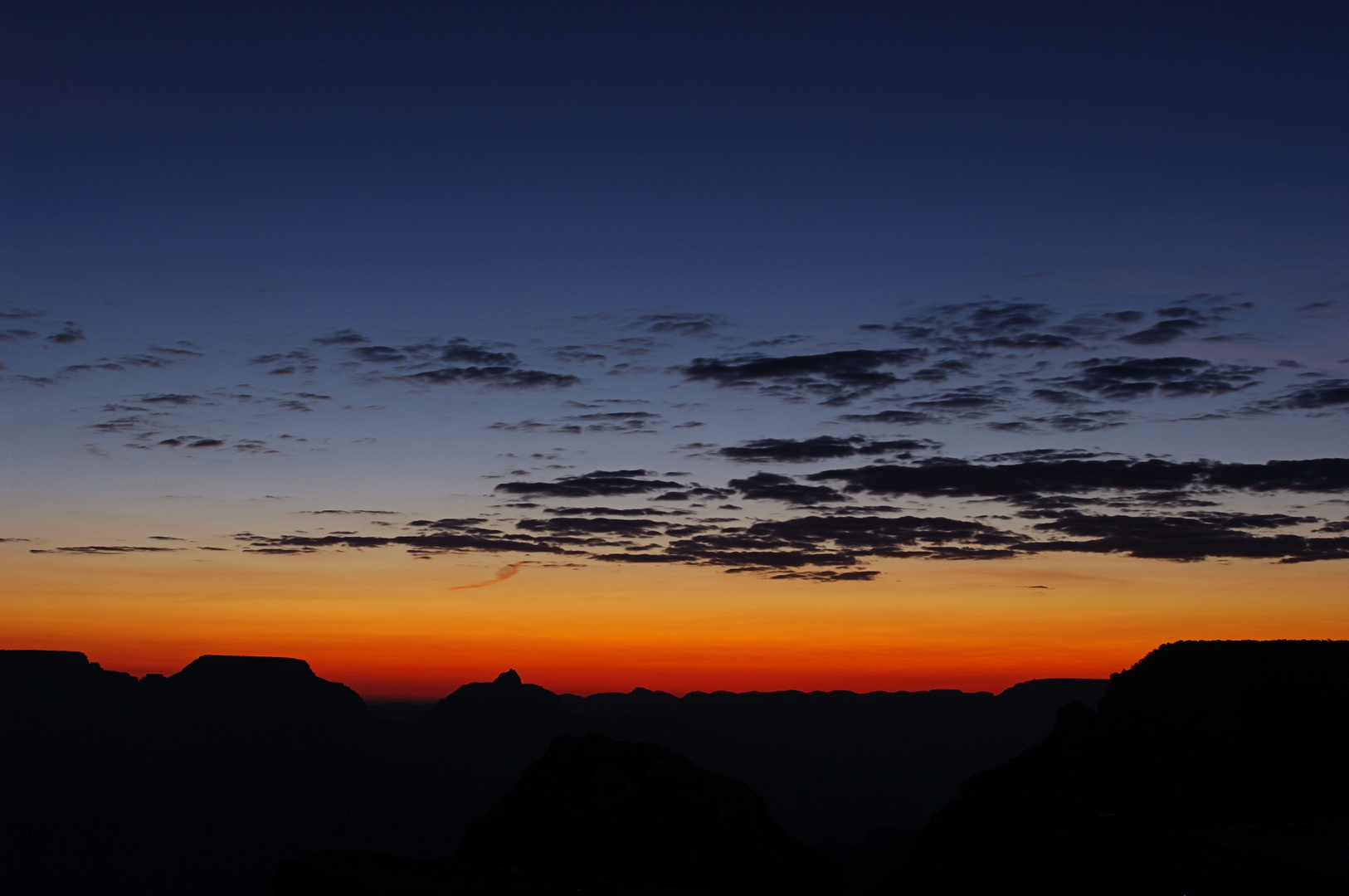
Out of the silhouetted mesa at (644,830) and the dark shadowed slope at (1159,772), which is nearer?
the silhouetted mesa at (644,830)

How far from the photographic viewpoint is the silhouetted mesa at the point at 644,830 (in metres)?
35.6

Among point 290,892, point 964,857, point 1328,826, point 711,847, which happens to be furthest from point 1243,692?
point 290,892

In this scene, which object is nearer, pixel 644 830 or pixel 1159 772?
pixel 644 830

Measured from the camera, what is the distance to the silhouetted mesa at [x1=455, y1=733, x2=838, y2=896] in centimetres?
3562

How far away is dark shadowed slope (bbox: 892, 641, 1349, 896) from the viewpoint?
192 ft

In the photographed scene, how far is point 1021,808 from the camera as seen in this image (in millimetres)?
71500

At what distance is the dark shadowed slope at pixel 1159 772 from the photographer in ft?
192

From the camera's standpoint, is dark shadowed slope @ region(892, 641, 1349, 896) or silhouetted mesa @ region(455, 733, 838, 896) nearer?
silhouetted mesa @ region(455, 733, 838, 896)

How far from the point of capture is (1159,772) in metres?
71.2

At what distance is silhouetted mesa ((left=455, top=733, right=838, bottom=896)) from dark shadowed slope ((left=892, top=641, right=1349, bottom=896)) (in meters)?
19.2

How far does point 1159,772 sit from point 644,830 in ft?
167

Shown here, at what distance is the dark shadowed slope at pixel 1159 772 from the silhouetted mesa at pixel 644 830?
19.2 metres

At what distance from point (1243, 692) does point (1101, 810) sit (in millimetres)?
13177

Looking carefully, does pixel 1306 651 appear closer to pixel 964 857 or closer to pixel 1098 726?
pixel 1098 726
